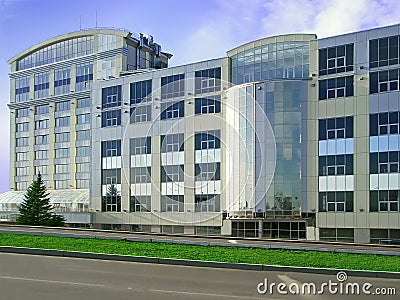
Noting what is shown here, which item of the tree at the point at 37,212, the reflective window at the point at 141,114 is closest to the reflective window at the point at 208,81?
the reflective window at the point at 141,114

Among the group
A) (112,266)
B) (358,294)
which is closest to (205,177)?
(112,266)

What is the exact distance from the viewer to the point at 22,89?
66500 mm

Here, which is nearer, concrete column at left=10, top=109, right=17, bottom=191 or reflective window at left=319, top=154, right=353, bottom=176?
reflective window at left=319, top=154, right=353, bottom=176

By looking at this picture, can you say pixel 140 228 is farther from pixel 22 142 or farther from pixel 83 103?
pixel 22 142

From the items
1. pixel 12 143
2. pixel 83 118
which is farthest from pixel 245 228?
pixel 12 143

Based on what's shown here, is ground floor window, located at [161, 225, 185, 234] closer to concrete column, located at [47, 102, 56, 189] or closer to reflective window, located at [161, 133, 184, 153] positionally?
reflective window, located at [161, 133, 184, 153]

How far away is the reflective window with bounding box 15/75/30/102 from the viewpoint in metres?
65.9

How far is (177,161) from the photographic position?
4306 centimetres

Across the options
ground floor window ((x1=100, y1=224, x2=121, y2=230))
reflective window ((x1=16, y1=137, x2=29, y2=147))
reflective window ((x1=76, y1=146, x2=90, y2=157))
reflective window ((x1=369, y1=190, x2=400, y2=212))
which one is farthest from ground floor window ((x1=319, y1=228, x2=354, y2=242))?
reflective window ((x1=16, y1=137, x2=29, y2=147))

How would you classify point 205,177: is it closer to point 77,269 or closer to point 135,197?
point 135,197

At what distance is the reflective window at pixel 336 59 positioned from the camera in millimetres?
36250

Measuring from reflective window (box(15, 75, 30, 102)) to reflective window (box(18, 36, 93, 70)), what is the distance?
1511mm

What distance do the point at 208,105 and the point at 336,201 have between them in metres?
12.4

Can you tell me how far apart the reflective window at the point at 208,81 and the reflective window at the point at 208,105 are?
657 millimetres
